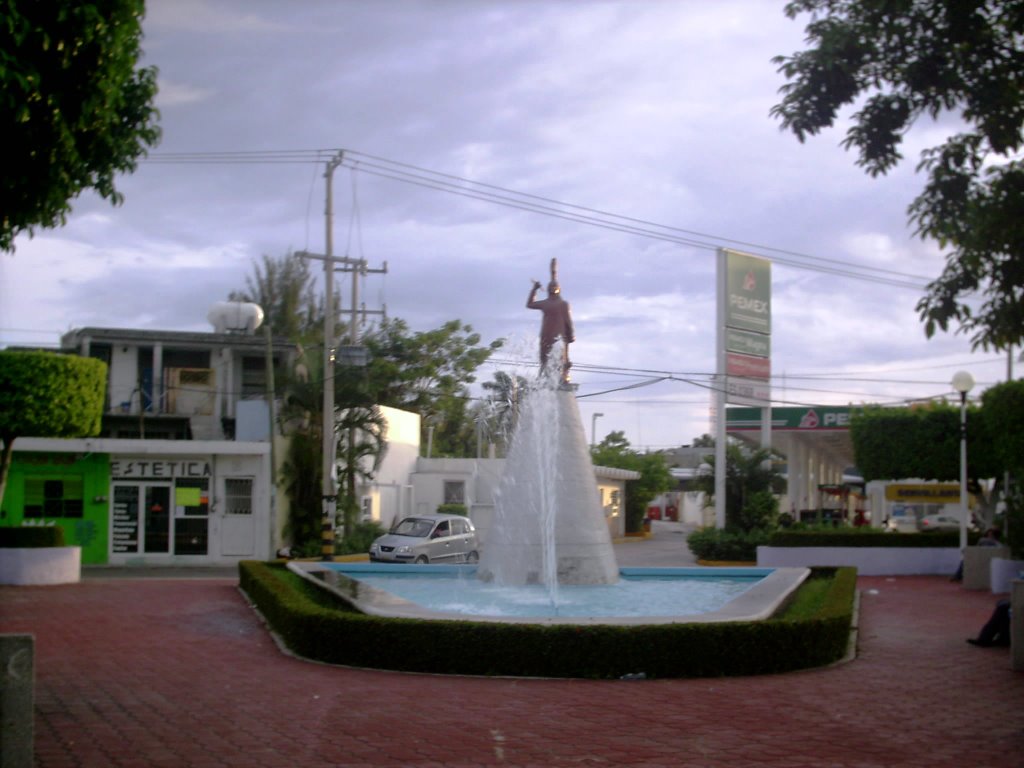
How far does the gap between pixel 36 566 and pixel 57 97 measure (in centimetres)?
1612

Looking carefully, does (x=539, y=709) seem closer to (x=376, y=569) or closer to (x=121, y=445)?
(x=376, y=569)

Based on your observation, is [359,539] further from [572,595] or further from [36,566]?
[572,595]

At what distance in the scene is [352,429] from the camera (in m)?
32.0

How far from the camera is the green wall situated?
1090 inches

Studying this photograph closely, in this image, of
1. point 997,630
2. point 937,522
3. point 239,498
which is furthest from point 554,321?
point 937,522

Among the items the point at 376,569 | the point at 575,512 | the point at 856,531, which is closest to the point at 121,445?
the point at 376,569

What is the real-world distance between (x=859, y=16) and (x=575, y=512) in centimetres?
1206

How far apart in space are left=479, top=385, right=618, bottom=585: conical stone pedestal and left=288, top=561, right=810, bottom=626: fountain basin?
1.14 feet

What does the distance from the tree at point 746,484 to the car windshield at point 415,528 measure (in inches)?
370

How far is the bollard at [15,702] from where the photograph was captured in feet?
21.3

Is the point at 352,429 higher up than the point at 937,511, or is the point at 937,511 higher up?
the point at 352,429

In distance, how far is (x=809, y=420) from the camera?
137 feet

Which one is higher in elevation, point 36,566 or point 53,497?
point 53,497

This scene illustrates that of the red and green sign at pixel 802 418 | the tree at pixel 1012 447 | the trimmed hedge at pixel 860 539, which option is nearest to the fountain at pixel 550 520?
the tree at pixel 1012 447
